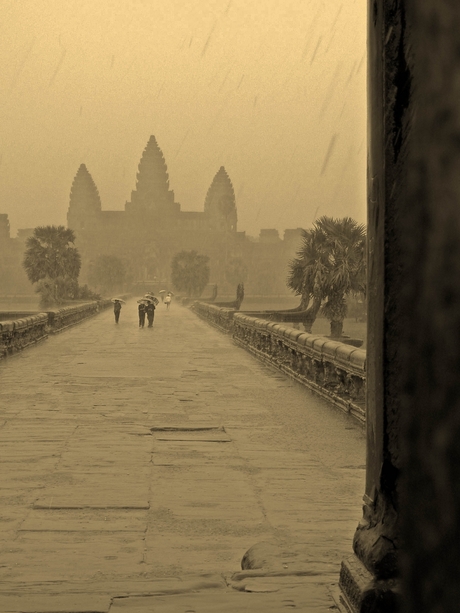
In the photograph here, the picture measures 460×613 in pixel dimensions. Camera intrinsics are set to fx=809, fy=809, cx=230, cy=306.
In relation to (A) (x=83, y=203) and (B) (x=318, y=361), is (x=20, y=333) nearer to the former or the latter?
(B) (x=318, y=361)

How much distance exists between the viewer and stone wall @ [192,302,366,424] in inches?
334

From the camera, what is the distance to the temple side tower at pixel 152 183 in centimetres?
17162

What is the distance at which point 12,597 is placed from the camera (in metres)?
2.79

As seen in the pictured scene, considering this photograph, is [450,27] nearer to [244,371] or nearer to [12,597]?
[12,597]

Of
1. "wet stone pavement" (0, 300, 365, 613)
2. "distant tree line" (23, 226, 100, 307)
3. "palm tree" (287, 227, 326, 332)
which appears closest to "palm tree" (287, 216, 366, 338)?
"palm tree" (287, 227, 326, 332)

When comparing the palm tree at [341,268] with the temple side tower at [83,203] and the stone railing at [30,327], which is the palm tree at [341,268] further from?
the temple side tower at [83,203]

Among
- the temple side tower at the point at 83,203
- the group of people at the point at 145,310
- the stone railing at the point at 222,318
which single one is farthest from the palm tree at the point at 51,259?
the temple side tower at the point at 83,203

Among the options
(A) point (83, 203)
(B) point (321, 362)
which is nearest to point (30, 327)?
(B) point (321, 362)

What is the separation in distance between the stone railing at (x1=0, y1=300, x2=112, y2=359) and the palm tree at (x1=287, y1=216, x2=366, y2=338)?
7.77 metres

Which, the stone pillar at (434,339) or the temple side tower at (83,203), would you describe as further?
the temple side tower at (83,203)

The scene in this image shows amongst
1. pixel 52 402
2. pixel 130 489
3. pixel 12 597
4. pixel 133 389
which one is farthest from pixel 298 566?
pixel 133 389

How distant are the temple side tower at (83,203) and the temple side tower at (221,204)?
24.5 meters

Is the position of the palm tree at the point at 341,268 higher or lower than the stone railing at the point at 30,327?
higher

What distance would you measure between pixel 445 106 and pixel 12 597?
247 centimetres
